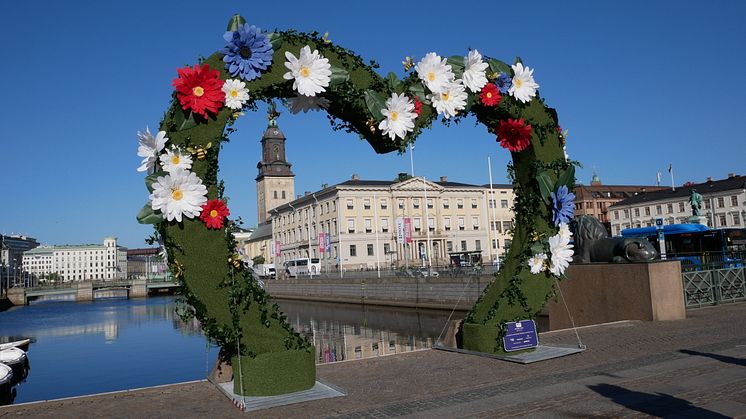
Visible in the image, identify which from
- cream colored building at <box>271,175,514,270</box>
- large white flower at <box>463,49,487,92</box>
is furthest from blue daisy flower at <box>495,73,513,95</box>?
cream colored building at <box>271,175,514,270</box>

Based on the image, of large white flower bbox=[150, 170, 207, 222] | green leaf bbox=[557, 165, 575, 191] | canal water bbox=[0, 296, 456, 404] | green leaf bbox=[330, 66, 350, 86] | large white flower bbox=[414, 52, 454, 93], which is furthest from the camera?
canal water bbox=[0, 296, 456, 404]

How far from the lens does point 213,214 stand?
7152mm

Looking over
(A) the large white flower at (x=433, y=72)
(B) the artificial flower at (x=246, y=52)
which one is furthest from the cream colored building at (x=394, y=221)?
(B) the artificial flower at (x=246, y=52)

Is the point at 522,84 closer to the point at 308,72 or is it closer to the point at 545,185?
the point at 545,185

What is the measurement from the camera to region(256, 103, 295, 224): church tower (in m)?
103

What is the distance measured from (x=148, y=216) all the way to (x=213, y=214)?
78 cm

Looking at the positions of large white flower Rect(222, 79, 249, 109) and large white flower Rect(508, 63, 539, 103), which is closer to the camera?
large white flower Rect(222, 79, 249, 109)

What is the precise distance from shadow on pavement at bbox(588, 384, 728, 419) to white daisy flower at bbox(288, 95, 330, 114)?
5313mm

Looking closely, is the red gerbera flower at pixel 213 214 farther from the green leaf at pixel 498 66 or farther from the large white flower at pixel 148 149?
the green leaf at pixel 498 66

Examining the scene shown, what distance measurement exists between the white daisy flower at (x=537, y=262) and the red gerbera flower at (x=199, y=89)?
19.2ft

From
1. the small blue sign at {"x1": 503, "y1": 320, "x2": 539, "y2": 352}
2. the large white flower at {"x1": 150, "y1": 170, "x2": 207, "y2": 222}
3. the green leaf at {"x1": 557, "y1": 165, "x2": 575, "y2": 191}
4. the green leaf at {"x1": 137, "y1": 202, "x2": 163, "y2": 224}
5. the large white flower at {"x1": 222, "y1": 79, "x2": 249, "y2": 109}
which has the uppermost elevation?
the large white flower at {"x1": 222, "y1": 79, "x2": 249, "y2": 109}

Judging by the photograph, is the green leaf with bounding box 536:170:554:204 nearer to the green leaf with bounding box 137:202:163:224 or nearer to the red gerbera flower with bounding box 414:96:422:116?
the red gerbera flower with bounding box 414:96:422:116

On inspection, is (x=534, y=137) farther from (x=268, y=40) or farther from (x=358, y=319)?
(x=358, y=319)

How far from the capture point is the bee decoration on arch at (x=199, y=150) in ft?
23.5
